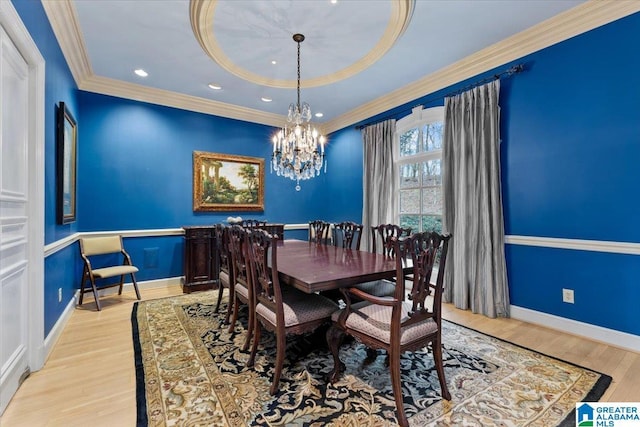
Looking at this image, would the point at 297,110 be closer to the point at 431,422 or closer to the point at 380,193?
the point at 380,193

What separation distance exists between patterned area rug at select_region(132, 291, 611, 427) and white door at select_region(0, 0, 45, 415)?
27.8 inches

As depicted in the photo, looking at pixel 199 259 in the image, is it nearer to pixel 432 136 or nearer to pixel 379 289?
pixel 379 289

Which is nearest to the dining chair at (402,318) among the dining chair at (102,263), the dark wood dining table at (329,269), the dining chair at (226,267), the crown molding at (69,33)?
the dark wood dining table at (329,269)

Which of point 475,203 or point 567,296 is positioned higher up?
point 475,203

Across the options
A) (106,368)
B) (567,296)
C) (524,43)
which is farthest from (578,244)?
(106,368)

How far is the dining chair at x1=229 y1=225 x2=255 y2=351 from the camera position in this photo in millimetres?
2201

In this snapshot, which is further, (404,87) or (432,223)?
(404,87)

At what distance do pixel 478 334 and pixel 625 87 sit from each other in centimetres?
241

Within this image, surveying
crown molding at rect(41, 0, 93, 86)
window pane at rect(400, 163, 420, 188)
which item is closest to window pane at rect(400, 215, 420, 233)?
window pane at rect(400, 163, 420, 188)

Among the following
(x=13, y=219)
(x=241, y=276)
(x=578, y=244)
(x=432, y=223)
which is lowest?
(x=241, y=276)

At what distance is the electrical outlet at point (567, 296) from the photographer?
2.63 m

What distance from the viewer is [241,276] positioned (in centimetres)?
251

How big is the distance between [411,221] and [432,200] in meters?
0.46

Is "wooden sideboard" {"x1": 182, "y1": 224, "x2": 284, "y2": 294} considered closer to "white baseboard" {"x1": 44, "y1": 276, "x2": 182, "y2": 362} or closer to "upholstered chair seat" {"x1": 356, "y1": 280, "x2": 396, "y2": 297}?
"white baseboard" {"x1": 44, "y1": 276, "x2": 182, "y2": 362}
